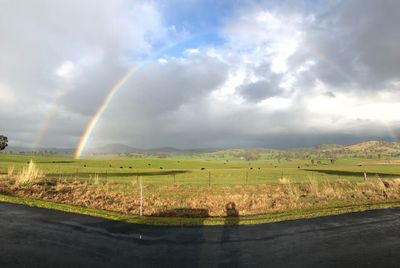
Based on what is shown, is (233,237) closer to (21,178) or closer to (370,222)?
(370,222)

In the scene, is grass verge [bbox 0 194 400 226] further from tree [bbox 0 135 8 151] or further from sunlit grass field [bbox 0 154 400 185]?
tree [bbox 0 135 8 151]

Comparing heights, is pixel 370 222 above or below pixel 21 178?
below

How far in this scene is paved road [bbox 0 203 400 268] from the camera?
40.3 ft

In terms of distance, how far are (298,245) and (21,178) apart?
24715mm

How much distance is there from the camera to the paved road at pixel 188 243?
40.3ft

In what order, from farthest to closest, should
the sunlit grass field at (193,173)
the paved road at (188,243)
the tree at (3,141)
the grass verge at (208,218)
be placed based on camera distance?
1. the tree at (3,141)
2. the sunlit grass field at (193,173)
3. the grass verge at (208,218)
4. the paved road at (188,243)

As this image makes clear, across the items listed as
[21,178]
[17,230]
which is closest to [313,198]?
[17,230]

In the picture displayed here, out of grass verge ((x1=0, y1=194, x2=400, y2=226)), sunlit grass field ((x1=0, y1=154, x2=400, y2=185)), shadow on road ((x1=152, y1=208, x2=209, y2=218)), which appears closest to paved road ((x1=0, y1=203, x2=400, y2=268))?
grass verge ((x1=0, y1=194, x2=400, y2=226))

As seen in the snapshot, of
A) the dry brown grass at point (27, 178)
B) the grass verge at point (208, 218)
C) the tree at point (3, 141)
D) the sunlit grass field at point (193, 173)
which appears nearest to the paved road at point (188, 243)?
the grass verge at point (208, 218)

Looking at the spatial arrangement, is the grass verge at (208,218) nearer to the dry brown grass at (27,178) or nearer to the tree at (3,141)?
the dry brown grass at (27,178)

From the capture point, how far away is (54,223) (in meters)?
17.4

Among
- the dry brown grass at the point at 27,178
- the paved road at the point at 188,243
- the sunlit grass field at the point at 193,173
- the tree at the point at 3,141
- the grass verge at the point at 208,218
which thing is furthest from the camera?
the tree at the point at 3,141

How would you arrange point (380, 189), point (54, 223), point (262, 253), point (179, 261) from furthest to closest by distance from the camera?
point (380, 189) < point (54, 223) < point (262, 253) < point (179, 261)

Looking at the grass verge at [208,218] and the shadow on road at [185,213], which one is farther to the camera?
the shadow on road at [185,213]
